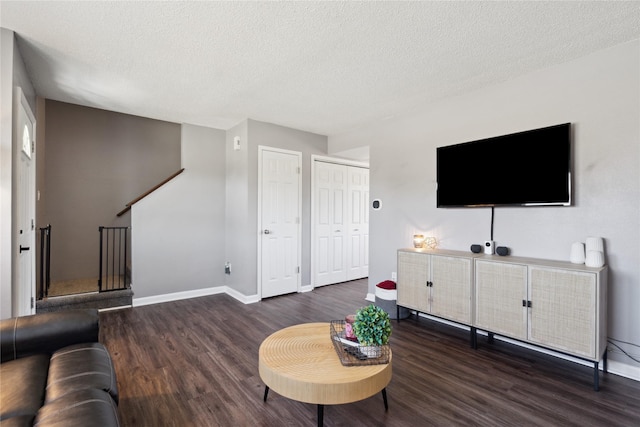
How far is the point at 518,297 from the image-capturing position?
2.51 m

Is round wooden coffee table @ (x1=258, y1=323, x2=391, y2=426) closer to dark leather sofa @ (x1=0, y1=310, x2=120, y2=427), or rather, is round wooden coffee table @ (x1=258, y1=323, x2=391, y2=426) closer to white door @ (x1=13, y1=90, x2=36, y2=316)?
dark leather sofa @ (x1=0, y1=310, x2=120, y2=427)

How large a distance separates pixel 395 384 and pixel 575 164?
2.28 metres

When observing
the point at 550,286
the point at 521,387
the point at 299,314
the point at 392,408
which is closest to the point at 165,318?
the point at 299,314

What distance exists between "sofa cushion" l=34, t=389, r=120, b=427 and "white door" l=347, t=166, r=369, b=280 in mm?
4372

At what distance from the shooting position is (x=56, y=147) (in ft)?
14.0

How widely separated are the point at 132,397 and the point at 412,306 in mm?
2539

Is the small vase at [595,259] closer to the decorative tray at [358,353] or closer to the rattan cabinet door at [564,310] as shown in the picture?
the rattan cabinet door at [564,310]

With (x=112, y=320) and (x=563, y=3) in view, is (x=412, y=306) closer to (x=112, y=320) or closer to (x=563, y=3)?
(x=563, y=3)

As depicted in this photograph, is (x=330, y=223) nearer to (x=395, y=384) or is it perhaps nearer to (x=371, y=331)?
(x=395, y=384)

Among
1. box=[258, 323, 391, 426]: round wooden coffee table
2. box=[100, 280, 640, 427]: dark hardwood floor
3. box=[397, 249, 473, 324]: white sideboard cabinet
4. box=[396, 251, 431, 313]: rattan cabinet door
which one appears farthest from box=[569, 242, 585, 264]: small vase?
box=[258, 323, 391, 426]: round wooden coffee table

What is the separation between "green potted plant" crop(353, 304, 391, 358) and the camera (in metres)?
1.78

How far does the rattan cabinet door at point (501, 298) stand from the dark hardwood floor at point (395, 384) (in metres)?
0.27

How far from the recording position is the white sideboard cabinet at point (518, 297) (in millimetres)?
2176

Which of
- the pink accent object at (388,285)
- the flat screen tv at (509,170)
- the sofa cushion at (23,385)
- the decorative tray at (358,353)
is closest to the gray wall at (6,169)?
the sofa cushion at (23,385)
